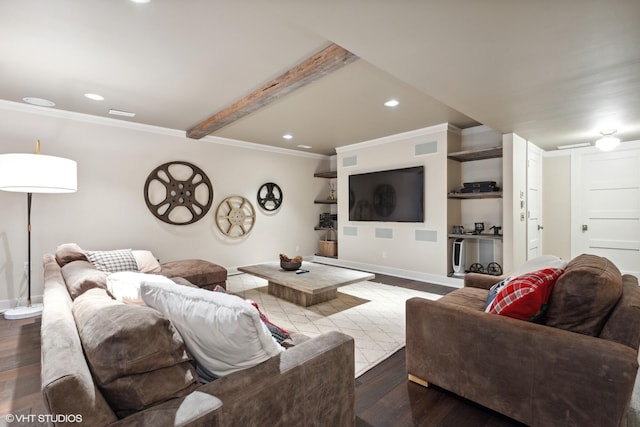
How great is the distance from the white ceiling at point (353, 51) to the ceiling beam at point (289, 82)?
0.25 feet

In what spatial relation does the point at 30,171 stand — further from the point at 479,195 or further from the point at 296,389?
the point at 479,195

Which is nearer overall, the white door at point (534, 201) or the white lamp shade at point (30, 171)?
the white lamp shade at point (30, 171)

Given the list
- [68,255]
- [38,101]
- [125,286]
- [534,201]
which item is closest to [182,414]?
[125,286]

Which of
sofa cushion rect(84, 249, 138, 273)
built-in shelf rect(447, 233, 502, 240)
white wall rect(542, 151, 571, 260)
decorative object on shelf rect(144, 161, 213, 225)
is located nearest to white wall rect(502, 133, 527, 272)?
built-in shelf rect(447, 233, 502, 240)

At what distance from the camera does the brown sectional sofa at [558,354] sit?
1360mm

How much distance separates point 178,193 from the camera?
4.85 meters

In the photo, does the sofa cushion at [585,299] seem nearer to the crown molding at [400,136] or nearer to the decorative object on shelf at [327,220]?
the crown molding at [400,136]

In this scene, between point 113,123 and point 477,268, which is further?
point 477,268

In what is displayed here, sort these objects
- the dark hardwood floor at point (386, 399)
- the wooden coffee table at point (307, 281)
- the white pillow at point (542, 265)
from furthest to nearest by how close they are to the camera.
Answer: the wooden coffee table at point (307, 281), the white pillow at point (542, 265), the dark hardwood floor at point (386, 399)

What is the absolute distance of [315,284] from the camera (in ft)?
11.0

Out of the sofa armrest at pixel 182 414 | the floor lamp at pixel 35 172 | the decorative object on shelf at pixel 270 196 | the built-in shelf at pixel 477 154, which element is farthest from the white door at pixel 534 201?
the floor lamp at pixel 35 172

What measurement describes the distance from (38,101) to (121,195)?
140cm

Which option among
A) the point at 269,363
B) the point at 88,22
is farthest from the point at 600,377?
the point at 88,22

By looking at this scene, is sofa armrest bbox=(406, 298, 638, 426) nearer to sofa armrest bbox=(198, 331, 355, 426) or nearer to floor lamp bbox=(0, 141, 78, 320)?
sofa armrest bbox=(198, 331, 355, 426)
